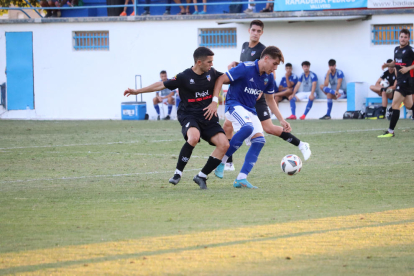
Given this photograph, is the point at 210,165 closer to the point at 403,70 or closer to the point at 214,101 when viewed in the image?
the point at 214,101

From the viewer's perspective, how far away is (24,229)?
5.26 m

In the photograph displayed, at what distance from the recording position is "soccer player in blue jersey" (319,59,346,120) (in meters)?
22.0

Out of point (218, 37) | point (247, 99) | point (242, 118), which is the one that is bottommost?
point (242, 118)

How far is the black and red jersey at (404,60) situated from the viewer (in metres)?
13.6

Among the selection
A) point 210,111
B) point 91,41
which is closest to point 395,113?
point 210,111

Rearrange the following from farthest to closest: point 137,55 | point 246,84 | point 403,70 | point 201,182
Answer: point 137,55 → point 403,70 → point 246,84 → point 201,182

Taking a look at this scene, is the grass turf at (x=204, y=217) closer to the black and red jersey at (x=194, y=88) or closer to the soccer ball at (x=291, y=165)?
→ the soccer ball at (x=291, y=165)

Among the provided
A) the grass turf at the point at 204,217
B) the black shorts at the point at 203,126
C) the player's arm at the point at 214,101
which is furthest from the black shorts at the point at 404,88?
the black shorts at the point at 203,126

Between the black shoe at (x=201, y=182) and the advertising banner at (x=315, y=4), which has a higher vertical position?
the advertising banner at (x=315, y=4)

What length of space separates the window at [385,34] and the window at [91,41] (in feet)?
34.9

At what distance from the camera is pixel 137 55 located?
2542 cm

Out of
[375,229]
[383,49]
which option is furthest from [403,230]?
[383,49]

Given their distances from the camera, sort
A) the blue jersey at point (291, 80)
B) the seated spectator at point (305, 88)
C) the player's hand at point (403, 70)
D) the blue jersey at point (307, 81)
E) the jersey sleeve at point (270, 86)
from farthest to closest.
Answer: the blue jersey at point (291, 80), the blue jersey at point (307, 81), the seated spectator at point (305, 88), the player's hand at point (403, 70), the jersey sleeve at point (270, 86)

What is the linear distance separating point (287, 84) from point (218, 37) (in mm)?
3571
